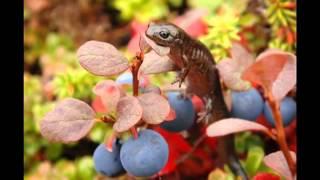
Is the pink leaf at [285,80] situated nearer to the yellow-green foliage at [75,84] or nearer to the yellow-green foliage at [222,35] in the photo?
the yellow-green foliage at [222,35]

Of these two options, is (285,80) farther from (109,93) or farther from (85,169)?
(85,169)

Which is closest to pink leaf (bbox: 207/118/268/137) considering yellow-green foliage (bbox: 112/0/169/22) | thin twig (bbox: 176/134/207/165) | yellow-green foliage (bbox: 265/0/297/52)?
thin twig (bbox: 176/134/207/165)

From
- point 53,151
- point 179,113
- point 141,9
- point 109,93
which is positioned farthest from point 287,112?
point 141,9

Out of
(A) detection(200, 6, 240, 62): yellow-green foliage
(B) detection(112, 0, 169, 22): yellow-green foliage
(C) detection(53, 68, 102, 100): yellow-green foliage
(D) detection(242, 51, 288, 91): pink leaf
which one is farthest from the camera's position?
(B) detection(112, 0, 169, 22): yellow-green foliage

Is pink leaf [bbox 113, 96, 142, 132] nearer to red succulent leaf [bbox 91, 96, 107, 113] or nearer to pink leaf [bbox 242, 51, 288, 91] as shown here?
pink leaf [bbox 242, 51, 288, 91]

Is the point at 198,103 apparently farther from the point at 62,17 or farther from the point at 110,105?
the point at 62,17
